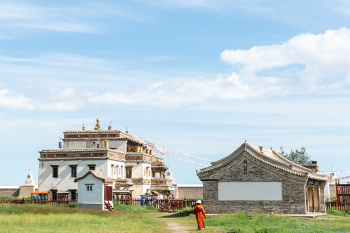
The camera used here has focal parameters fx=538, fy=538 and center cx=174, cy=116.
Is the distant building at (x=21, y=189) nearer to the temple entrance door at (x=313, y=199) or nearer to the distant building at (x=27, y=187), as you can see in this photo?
the distant building at (x=27, y=187)

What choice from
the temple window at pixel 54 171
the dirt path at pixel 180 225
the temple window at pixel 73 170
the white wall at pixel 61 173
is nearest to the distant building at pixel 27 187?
the white wall at pixel 61 173

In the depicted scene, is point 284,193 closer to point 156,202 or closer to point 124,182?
point 156,202

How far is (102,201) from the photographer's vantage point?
44219 mm

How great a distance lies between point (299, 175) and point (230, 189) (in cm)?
508

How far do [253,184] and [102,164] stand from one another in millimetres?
25873

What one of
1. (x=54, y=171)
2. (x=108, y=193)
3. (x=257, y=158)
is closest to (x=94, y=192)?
(x=108, y=193)

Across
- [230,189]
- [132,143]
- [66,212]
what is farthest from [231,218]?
[132,143]

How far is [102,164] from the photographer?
2398 inches

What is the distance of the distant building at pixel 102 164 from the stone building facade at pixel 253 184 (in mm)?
18486

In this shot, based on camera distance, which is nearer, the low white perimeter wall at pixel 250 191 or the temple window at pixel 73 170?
the low white perimeter wall at pixel 250 191

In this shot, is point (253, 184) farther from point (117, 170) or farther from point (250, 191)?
point (117, 170)

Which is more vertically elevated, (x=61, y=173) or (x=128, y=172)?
(x=128, y=172)

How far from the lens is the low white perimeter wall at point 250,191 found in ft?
127

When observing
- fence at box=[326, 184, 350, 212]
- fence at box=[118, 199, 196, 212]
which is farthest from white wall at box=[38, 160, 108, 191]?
fence at box=[326, 184, 350, 212]
